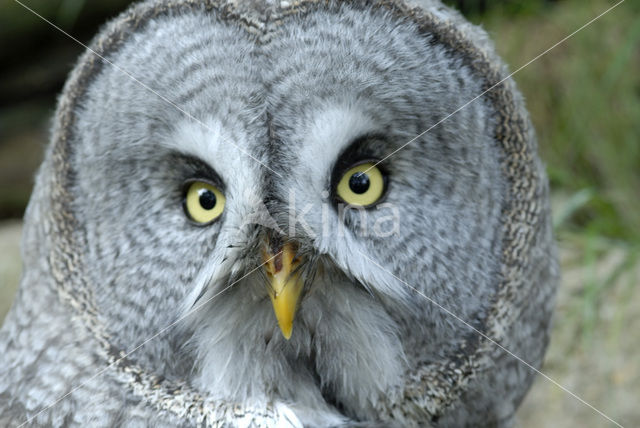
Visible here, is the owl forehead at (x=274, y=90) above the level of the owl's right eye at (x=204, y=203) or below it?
above

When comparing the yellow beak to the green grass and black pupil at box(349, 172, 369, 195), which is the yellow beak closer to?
black pupil at box(349, 172, 369, 195)

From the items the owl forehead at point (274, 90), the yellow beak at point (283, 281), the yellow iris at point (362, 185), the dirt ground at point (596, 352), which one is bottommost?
the dirt ground at point (596, 352)

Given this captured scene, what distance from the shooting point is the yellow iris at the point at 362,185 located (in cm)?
114

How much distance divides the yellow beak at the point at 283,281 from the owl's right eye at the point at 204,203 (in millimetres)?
108

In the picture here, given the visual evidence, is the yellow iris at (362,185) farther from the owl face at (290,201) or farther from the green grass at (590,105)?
the green grass at (590,105)

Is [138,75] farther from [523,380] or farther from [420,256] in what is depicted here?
[523,380]

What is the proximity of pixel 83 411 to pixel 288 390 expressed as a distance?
32 centimetres

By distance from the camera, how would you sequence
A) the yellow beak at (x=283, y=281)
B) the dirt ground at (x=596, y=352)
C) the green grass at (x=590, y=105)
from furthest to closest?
the green grass at (x=590, y=105) < the dirt ground at (x=596, y=352) < the yellow beak at (x=283, y=281)

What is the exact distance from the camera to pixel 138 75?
1.22 m

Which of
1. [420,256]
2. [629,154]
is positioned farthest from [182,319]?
[629,154]

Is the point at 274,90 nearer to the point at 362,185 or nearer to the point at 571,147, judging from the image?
the point at 362,185

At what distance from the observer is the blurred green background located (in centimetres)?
217

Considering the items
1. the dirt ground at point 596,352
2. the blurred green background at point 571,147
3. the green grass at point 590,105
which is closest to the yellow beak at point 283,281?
the blurred green background at point 571,147

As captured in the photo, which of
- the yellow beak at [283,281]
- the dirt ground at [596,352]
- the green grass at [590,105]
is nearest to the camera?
the yellow beak at [283,281]
